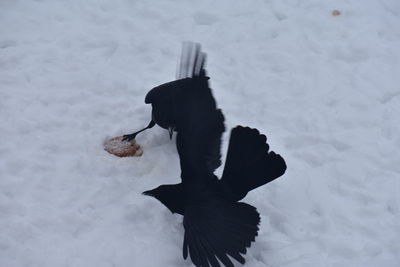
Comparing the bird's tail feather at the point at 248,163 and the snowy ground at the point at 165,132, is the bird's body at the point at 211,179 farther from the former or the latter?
the snowy ground at the point at 165,132

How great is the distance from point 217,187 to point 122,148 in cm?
87

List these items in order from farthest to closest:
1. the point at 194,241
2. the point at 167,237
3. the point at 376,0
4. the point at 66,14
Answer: the point at 376,0, the point at 66,14, the point at 167,237, the point at 194,241

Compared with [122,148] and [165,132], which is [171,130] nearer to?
[165,132]

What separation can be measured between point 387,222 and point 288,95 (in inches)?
55.3

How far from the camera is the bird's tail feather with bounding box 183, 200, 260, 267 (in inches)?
104

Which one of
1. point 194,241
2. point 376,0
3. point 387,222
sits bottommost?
point 387,222

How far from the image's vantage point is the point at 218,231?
274 centimetres

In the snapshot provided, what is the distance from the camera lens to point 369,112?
404 centimetres

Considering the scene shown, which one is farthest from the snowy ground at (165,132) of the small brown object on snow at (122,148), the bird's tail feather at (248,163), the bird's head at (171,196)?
the bird's tail feather at (248,163)

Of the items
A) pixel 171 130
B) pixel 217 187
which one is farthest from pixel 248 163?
pixel 171 130

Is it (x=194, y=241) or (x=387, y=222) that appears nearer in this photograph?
(x=194, y=241)

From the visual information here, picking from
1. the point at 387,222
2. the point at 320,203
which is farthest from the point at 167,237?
the point at 387,222

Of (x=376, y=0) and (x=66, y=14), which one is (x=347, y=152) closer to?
(x=376, y=0)

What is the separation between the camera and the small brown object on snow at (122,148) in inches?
138
